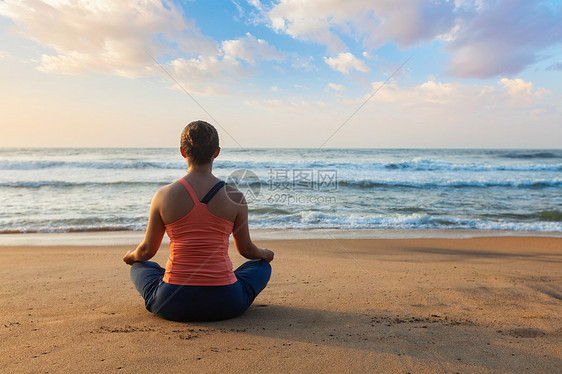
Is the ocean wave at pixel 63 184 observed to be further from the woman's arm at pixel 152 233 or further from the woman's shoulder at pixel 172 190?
the woman's shoulder at pixel 172 190

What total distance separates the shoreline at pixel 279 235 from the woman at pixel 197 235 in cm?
414

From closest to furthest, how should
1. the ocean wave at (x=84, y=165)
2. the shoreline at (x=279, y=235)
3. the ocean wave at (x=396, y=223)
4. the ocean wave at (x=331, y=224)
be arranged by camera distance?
the shoreline at (x=279, y=235)
the ocean wave at (x=331, y=224)
the ocean wave at (x=396, y=223)
the ocean wave at (x=84, y=165)

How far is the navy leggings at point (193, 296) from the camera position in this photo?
2.34 meters

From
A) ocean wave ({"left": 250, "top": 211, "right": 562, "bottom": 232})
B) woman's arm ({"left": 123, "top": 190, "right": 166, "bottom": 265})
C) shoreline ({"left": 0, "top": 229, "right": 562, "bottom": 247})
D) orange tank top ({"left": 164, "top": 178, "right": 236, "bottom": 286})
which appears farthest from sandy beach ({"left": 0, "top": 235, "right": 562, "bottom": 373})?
ocean wave ({"left": 250, "top": 211, "right": 562, "bottom": 232})

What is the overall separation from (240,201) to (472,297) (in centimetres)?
249

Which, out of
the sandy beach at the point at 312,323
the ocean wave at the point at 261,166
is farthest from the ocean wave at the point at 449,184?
the sandy beach at the point at 312,323

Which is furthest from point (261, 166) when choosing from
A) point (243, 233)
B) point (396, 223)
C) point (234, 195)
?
point (234, 195)

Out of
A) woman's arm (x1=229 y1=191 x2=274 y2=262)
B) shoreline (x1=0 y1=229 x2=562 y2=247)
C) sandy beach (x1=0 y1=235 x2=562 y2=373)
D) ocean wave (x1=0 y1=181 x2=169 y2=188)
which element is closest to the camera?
sandy beach (x1=0 y1=235 x2=562 y2=373)

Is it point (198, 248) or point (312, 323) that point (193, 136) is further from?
point (312, 323)

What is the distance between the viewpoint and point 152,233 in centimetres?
235

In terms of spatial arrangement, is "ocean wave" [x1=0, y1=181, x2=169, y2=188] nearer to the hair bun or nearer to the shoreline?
the shoreline

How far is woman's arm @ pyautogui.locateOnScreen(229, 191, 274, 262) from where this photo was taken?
2.33 m

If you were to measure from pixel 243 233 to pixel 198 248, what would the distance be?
35 centimetres

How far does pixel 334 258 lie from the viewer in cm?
526
